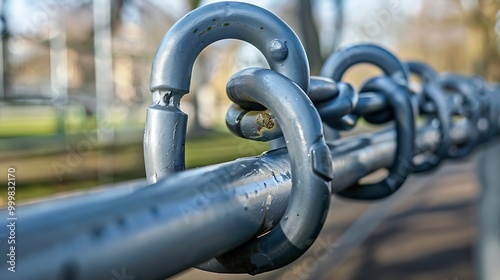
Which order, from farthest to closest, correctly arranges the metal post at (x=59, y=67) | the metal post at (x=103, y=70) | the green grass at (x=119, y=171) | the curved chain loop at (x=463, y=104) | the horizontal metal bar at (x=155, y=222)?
the metal post at (x=59, y=67), the metal post at (x=103, y=70), the green grass at (x=119, y=171), the curved chain loop at (x=463, y=104), the horizontal metal bar at (x=155, y=222)

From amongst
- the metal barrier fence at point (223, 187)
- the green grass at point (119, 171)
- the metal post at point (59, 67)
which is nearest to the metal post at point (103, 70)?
the green grass at point (119, 171)

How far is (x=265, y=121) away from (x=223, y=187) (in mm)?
103

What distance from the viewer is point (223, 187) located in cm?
28

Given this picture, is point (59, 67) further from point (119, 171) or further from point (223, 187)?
point (223, 187)

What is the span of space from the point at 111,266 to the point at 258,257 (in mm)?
130

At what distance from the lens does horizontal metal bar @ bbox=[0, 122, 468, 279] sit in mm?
190

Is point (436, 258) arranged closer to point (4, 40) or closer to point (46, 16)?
point (46, 16)

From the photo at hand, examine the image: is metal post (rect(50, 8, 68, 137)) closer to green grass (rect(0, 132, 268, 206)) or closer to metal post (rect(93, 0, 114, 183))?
metal post (rect(93, 0, 114, 183))

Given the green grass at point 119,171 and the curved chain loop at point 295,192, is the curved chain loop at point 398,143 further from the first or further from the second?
the green grass at point 119,171

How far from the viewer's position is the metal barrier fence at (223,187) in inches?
7.9

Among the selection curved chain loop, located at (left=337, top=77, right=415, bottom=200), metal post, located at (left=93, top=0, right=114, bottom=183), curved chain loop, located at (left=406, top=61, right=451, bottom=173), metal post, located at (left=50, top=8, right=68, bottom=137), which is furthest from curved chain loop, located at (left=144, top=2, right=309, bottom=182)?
metal post, located at (left=50, top=8, right=68, bottom=137)

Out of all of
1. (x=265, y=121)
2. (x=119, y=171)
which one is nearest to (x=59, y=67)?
(x=119, y=171)

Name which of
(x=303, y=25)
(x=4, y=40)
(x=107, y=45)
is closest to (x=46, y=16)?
(x=107, y=45)

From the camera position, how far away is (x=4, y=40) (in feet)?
21.9
